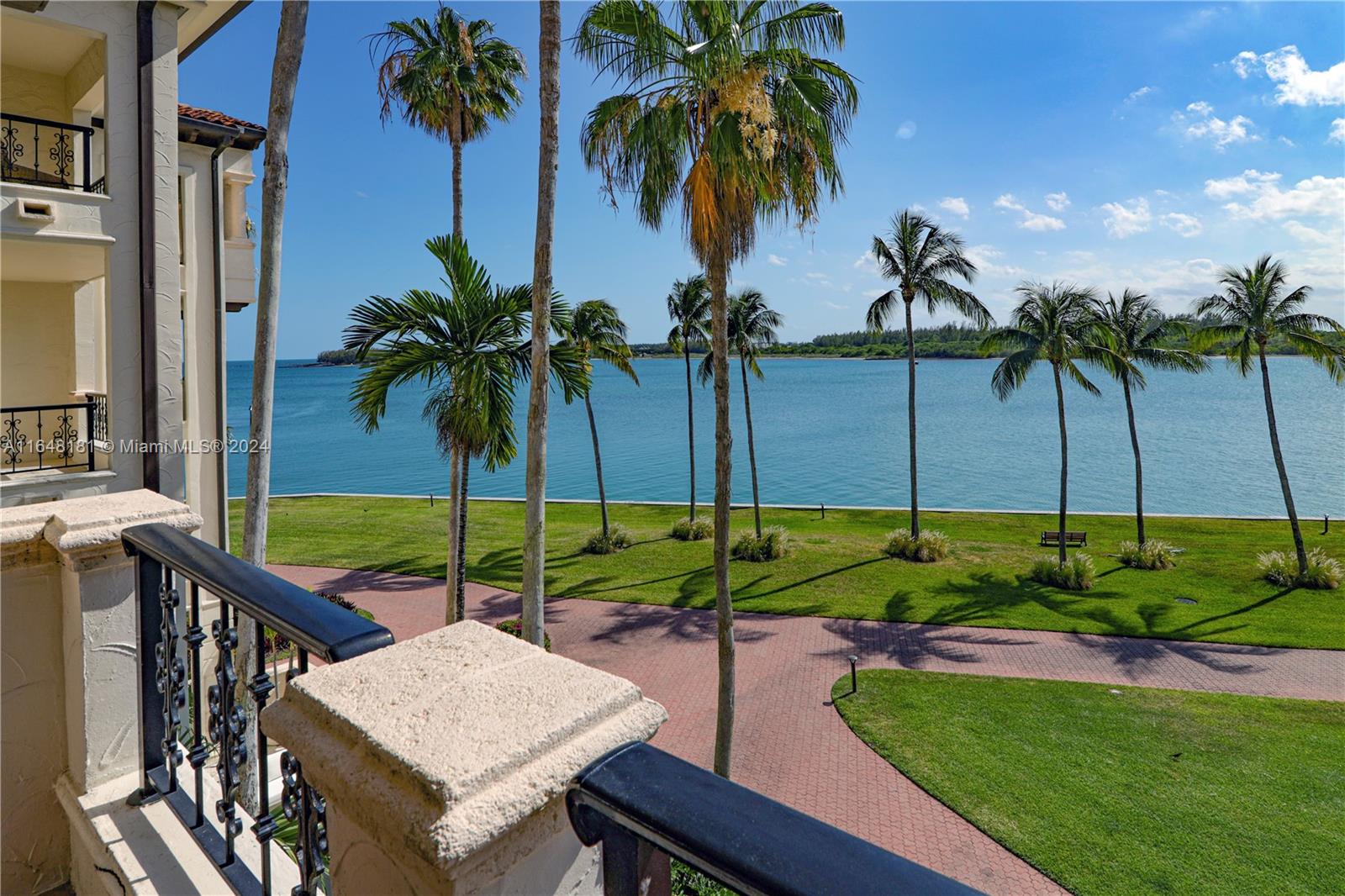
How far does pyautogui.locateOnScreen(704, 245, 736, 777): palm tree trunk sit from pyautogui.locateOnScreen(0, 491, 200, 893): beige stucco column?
9.96m

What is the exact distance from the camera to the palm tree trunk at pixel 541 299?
1152 cm

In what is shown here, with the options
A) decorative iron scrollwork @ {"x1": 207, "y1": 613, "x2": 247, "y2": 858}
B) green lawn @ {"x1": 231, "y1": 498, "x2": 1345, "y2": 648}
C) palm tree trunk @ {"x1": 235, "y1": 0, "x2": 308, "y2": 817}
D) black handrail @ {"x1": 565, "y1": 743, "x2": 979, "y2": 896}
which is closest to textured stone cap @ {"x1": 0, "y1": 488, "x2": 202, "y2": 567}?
decorative iron scrollwork @ {"x1": 207, "y1": 613, "x2": 247, "y2": 858}

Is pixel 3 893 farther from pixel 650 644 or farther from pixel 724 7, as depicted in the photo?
pixel 650 644

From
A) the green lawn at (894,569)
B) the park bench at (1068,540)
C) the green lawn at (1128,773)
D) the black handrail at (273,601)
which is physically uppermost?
the black handrail at (273,601)

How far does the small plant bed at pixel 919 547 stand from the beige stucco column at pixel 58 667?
28.7m

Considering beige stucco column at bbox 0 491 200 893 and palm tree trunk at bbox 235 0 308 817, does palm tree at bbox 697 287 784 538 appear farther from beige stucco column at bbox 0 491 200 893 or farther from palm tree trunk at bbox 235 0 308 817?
beige stucco column at bbox 0 491 200 893

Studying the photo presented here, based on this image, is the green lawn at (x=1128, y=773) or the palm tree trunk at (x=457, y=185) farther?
the palm tree trunk at (x=457, y=185)

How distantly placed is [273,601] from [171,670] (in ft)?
4.51

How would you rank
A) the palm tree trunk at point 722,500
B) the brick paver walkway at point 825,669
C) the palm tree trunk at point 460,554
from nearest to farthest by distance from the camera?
the brick paver walkway at point 825,669 < the palm tree trunk at point 722,500 < the palm tree trunk at point 460,554

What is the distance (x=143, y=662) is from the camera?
3039 millimetres

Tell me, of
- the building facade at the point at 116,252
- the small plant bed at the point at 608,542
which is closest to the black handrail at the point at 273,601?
the building facade at the point at 116,252

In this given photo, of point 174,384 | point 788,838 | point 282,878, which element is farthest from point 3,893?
point 174,384

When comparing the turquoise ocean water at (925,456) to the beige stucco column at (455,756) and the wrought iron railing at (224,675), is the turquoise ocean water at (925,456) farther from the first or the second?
the beige stucco column at (455,756)

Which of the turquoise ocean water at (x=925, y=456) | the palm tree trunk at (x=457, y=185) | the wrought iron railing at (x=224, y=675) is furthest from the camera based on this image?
the turquoise ocean water at (x=925, y=456)
